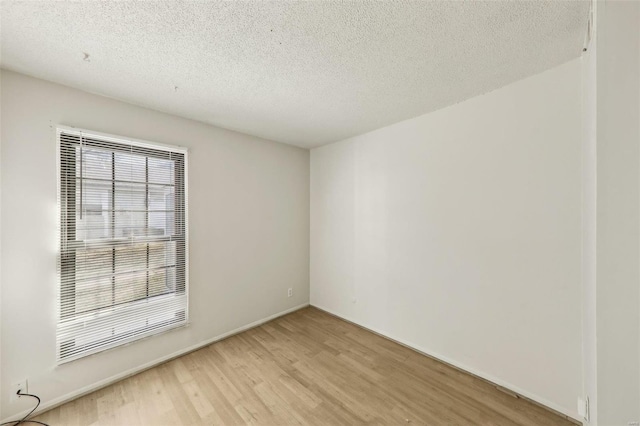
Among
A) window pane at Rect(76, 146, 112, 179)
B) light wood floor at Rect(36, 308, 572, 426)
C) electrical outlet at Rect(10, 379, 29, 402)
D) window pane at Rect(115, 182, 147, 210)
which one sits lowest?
light wood floor at Rect(36, 308, 572, 426)

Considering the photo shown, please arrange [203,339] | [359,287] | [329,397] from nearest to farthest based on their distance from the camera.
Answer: [329,397], [203,339], [359,287]

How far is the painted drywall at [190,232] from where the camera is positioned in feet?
5.69

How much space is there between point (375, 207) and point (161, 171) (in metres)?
2.45

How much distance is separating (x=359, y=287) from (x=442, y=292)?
1.09 m

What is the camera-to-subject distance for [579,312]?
170 centimetres

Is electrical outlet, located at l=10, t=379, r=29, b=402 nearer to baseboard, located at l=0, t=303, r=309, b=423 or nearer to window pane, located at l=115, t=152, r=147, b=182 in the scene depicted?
baseboard, located at l=0, t=303, r=309, b=423

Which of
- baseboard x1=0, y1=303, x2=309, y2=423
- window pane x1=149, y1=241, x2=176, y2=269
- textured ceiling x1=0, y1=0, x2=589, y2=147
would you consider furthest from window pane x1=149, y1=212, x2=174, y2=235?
baseboard x1=0, y1=303, x2=309, y2=423

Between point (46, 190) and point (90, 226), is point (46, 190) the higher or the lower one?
the higher one

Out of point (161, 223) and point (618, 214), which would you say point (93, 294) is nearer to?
point (161, 223)

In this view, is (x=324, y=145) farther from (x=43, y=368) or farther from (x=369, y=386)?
(x=43, y=368)

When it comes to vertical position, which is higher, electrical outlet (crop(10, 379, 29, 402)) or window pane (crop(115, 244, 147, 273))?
window pane (crop(115, 244, 147, 273))

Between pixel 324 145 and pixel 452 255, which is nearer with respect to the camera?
pixel 452 255

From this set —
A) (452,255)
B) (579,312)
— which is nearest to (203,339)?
(452,255)

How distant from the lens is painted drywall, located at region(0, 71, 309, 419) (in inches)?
68.3
